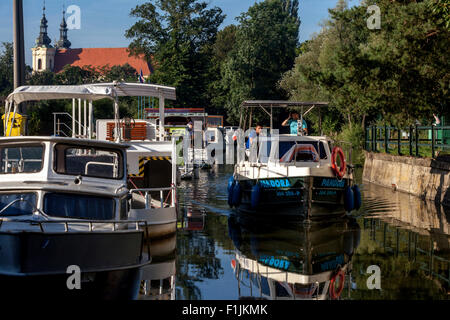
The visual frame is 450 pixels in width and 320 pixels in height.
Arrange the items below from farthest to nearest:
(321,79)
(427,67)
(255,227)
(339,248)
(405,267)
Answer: (321,79), (427,67), (255,227), (339,248), (405,267)

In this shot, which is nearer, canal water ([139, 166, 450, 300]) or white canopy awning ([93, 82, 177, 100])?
canal water ([139, 166, 450, 300])

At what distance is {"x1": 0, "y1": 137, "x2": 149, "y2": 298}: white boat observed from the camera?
34.5 ft

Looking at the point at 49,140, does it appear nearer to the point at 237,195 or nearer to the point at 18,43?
the point at 18,43

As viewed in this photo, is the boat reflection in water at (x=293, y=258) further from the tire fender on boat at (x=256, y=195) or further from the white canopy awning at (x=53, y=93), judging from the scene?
the white canopy awning at (x=53, y=93)

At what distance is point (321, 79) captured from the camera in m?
22.4

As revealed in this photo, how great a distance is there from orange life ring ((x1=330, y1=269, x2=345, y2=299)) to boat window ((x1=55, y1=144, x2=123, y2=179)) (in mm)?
4701

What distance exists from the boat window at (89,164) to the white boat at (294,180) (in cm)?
428

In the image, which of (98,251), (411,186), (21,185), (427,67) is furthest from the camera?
(411,186)

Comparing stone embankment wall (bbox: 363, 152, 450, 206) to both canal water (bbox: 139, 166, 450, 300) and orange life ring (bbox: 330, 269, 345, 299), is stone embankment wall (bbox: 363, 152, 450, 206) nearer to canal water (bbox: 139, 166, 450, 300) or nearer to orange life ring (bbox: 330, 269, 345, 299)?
canal water (bbox: 139, 166, 450, 300)

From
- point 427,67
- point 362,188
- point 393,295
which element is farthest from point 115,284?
point 362,188

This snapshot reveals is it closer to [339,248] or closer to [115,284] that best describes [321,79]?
[339,248]

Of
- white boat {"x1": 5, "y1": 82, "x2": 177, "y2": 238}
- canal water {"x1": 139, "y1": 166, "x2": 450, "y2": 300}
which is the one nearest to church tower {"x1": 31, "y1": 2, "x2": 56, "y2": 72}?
white boat {"x1": 5, "y1": 82, "x2": 177, "y2": 238}

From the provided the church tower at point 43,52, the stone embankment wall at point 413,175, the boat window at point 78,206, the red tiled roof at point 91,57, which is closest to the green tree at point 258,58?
the stone embankment wall at point 413,175
